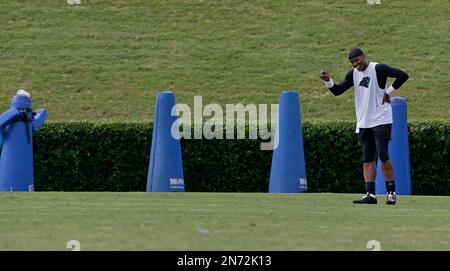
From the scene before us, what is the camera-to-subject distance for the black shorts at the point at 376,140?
11609mm

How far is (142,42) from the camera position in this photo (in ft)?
93.0

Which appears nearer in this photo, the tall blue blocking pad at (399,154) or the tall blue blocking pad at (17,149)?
the tall blue blocking pad at (17,149)

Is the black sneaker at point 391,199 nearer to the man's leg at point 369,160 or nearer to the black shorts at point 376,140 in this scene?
the man's leg at point 369,160

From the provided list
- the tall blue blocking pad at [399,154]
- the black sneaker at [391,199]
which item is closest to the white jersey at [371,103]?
the black sneaker at [391,199]

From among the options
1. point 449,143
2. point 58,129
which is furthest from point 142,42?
point 449,143

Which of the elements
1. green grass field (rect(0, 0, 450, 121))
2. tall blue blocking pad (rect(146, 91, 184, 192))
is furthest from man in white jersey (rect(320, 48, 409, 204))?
green grass field (rect(0, 0, 450, 121))

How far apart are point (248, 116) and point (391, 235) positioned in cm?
1569

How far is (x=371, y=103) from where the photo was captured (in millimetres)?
11641

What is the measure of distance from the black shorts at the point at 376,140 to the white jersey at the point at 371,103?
2.3 inches

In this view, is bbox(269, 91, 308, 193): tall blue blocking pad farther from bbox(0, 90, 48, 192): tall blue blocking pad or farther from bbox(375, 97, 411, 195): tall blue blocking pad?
bbox(0, 90, 48, 192): tall blue blocking pad

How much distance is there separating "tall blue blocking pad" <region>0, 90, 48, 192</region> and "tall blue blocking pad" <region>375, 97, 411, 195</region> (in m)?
4.65

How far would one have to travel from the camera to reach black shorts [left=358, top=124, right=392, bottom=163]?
38.1 feet

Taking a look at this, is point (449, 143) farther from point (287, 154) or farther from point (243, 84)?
point (243, 84)
